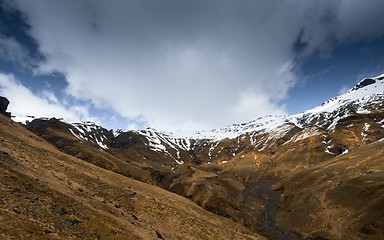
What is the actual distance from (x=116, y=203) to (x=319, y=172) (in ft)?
411

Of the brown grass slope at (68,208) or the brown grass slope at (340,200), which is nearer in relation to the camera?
the brown grass slope at (68,208)

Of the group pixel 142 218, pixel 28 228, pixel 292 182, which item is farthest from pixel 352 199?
pixel 28 228

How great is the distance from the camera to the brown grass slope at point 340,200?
8281 cm

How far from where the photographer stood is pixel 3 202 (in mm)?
31391

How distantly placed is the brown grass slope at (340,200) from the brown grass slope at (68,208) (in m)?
46.3

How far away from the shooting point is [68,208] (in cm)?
3844

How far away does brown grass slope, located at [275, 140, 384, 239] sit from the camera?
82812 mm

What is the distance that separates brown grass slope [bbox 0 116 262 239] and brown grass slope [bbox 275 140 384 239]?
152 ft

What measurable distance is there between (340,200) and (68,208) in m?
98.7

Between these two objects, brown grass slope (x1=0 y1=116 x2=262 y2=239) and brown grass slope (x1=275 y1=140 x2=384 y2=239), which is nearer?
brown grass slope (x1=0 y1=116 x2=262 y2=239)

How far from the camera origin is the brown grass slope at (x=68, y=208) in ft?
101

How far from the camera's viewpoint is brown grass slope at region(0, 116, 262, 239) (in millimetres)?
30781

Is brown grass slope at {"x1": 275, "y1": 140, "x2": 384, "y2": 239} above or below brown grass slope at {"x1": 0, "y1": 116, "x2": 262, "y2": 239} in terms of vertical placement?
above

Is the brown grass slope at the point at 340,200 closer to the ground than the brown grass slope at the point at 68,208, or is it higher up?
higher up
